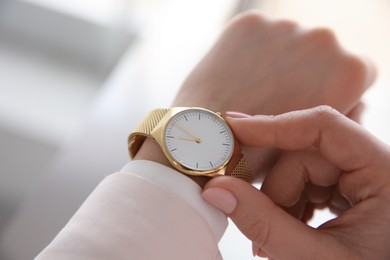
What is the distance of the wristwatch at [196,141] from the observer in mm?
674

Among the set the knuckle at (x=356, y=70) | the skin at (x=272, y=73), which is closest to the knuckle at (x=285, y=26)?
the skin at (x=272, y=73)

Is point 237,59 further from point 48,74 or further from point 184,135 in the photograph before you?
point 48,74

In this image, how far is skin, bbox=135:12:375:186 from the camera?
2.79ft

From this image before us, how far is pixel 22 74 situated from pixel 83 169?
549 millimetres

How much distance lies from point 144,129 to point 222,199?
0.50 ft

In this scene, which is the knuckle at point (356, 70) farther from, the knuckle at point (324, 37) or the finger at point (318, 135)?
the finger at point (318, 135)

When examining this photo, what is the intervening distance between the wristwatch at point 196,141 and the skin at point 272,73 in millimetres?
105

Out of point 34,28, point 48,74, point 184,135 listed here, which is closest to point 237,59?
point 184,135

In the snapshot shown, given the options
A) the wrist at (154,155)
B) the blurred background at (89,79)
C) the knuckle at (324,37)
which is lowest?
the blurred background at (89,79)

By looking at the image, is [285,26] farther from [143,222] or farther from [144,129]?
[143,222]

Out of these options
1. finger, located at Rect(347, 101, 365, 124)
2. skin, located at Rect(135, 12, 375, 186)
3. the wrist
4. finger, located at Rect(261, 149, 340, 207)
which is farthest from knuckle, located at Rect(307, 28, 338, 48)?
the wrist

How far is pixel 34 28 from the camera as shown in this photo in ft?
4.91

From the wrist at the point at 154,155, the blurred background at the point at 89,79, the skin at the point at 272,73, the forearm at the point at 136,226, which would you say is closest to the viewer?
the forearm at the point at 136,226

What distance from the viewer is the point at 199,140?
27.1 inches
